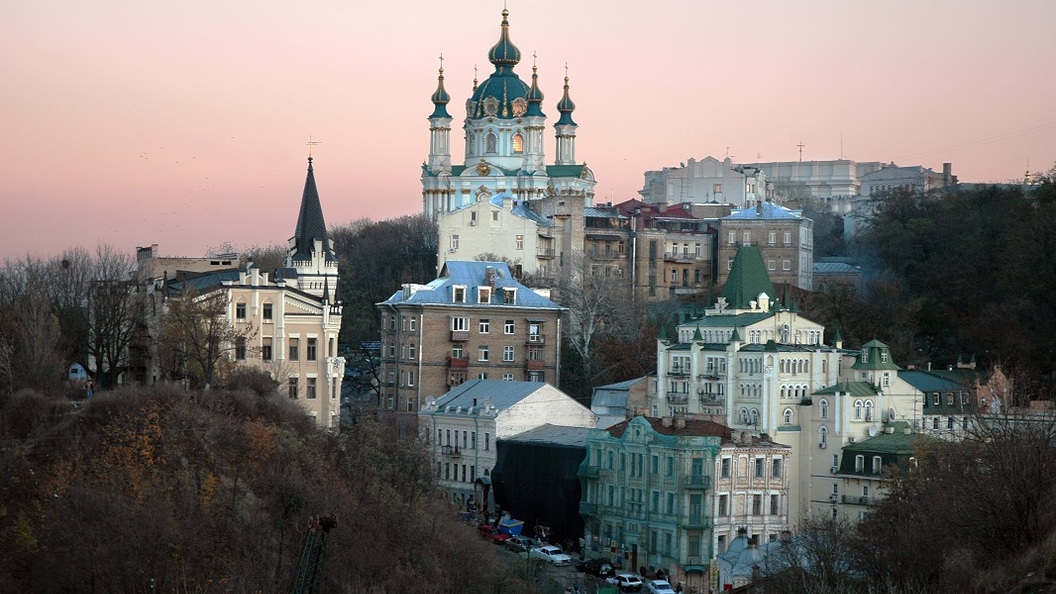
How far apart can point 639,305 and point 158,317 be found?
3279cm

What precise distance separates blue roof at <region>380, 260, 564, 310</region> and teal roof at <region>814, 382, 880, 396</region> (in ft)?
67.7

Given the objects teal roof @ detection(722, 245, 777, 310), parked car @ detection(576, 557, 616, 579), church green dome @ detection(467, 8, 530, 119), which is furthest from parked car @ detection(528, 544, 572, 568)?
church green dome @ detection(467, 8, 530, 119)

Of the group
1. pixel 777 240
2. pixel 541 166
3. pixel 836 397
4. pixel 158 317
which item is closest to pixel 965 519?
pixel 836 397

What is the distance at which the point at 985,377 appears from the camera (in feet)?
307

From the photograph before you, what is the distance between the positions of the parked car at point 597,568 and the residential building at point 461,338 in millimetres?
24610

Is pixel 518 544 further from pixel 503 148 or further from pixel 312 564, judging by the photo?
pixel 503 148

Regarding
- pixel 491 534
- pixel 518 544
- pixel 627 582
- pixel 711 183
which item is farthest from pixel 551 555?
pixel 711 183

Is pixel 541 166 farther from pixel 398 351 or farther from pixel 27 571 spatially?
pixel 27 571

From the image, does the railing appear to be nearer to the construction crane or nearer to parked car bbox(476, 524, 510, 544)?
parked car bbox(476, 524, 510, 544)

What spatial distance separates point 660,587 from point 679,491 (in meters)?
6.57

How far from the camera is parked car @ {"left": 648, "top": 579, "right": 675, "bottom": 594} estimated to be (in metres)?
74.2

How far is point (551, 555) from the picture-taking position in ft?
263

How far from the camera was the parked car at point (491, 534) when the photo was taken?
82.2 metres

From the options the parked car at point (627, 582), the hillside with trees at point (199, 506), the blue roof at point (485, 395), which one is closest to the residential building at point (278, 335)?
the blue roof at point (485, 395)
